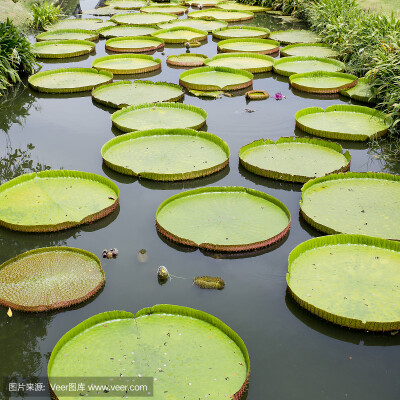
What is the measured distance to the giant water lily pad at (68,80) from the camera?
7578mm

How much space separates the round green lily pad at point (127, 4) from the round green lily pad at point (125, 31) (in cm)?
238

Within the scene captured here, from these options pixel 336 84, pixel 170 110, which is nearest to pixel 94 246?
pixel 170 110

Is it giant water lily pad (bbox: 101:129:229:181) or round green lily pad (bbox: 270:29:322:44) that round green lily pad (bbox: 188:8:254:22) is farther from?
giant water lily pad (bbox: 101:129:229:181)

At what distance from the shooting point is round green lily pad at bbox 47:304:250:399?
2861 millimetres

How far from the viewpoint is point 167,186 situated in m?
5.09

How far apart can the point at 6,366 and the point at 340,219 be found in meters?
2.84

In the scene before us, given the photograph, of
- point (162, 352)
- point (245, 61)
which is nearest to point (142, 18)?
point (245, 61)

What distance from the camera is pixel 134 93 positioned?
7.28m

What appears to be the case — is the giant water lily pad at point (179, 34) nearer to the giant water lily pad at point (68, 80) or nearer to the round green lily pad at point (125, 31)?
the round green lily pad at point (125, 31)

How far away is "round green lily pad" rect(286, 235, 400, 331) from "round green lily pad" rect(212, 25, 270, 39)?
7.39m

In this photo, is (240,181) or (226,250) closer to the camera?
(226,250)

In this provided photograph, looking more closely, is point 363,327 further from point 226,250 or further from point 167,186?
point 167,186

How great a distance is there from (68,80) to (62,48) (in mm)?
2183

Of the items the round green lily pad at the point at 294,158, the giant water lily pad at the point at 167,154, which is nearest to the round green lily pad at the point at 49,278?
the giant water lily pad at the point at 167,154
